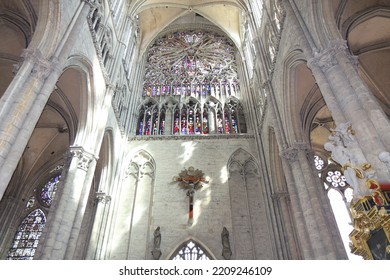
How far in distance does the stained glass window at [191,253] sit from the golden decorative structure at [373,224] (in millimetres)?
9344

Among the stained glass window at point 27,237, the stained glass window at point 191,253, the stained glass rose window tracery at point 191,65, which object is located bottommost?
the stained glass window at point 191,253

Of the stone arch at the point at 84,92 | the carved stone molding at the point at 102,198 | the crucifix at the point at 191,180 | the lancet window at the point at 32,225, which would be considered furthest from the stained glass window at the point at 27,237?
the stone arch at the point at 84,92

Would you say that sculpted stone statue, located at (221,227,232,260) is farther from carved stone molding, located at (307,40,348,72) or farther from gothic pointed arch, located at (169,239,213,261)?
carved stone molding, located at (307,40,348,72)

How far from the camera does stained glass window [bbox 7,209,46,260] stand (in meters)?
14.4

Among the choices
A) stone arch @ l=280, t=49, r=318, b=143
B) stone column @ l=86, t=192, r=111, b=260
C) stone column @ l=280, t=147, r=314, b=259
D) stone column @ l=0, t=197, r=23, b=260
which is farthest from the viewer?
stone column @ l=0, t=197, r=23, b=260

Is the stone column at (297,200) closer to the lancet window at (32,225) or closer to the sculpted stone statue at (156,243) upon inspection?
the sculpted stone statue at (156,243)

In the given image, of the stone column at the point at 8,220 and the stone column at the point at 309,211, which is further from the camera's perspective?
the stone column at the point at 8,220

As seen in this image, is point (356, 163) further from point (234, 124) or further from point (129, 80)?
point (129, 80)

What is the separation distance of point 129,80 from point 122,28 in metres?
2.99

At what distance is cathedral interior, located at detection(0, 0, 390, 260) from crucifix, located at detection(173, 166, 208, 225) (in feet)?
0.23

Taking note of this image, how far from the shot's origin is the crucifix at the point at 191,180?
1443 centimetres

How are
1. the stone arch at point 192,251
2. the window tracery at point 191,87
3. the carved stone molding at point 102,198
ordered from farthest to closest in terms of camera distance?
the window tracery at point 191,87, the carved stone molding at point 102,198, the stone arch at point 192,251

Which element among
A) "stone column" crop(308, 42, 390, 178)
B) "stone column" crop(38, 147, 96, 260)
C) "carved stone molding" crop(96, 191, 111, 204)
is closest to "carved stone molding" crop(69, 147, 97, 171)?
"stone column" crop(38, 147, 96, 260)

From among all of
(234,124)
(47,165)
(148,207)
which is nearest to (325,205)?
(148,207)
